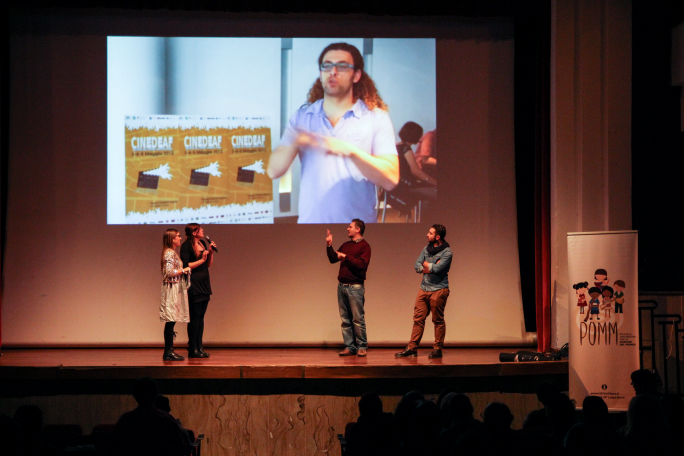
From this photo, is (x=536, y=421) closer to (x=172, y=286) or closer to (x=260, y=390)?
Result: (x=260, y=390)

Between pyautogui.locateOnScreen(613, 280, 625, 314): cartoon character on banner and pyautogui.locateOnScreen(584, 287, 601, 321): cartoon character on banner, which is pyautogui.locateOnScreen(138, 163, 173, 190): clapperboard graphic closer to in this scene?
pyautogui.locateOnScreen(584, 287, 601, 321): cartoon character on banner

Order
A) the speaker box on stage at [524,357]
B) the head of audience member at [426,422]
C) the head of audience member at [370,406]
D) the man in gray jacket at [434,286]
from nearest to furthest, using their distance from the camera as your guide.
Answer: the head of audience member at [426,422], the head of audience member at [370,406], the speaker box on stage at [524,357], the man in gray jacket at [434,286]

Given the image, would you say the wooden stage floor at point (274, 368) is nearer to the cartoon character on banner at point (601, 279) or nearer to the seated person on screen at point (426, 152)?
the cartoon character on banner at point (601, 279)

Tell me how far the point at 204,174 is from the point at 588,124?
12.2ft

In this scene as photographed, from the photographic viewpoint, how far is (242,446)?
521 cm

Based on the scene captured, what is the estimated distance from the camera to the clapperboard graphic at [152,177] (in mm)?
6672

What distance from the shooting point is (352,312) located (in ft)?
18.9

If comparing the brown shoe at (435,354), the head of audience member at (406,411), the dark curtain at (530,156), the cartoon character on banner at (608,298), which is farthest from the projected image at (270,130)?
the head of audience member at (406,411)

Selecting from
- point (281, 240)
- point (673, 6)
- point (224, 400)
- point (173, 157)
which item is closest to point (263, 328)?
point (281, 240)

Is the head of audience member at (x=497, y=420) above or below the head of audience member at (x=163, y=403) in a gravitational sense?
above

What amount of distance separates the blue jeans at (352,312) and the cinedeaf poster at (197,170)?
1.40 meters

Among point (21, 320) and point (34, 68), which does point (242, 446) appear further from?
point (34, 68)

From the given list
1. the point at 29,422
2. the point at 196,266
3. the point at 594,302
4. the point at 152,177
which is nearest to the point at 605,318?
the point at 594,302

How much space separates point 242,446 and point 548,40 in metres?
4.60
